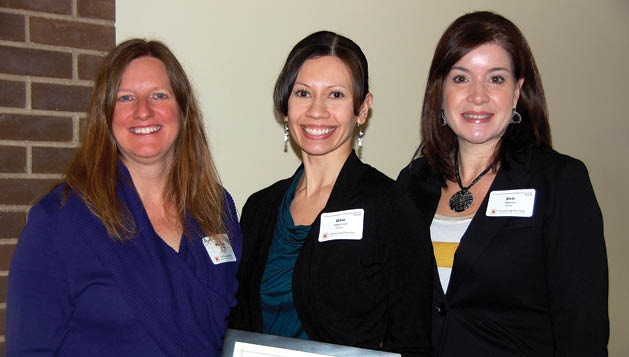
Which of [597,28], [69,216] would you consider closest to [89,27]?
[69,216]

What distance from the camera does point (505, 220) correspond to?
73.2 inches

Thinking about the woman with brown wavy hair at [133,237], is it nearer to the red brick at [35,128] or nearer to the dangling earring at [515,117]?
the red brick at [35,128]

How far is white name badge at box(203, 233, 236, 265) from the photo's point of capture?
197 cm

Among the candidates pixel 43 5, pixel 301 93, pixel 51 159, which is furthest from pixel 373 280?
pixel 43 5

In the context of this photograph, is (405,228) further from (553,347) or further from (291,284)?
(553,347)

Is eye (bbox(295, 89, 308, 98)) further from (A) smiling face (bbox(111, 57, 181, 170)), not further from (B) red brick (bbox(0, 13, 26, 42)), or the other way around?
(B) red brick (bbox(0, 13, 26, 42))

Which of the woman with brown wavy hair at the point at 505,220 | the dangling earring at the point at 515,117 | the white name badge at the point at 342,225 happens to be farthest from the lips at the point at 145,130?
the dangling earring at the point at 515,117

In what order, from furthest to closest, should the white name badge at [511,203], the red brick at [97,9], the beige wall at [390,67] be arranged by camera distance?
the beige wall at [390,67] → the red brick at [97,9] → the white name badge at [511,203]

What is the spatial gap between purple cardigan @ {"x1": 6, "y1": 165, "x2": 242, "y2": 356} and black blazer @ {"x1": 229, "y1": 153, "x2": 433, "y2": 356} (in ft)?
1.19

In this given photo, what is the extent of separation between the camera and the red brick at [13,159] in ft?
6.93

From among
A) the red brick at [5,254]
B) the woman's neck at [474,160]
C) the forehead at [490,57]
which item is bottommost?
the red brick at [5,254]

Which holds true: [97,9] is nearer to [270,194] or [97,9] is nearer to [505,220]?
[270,194]

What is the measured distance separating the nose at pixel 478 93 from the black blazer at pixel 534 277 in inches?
8.7

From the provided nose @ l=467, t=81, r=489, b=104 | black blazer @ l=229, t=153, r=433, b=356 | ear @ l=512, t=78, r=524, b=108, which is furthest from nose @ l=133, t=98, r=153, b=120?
ear @ l=512, t=78, r=524, b=108
